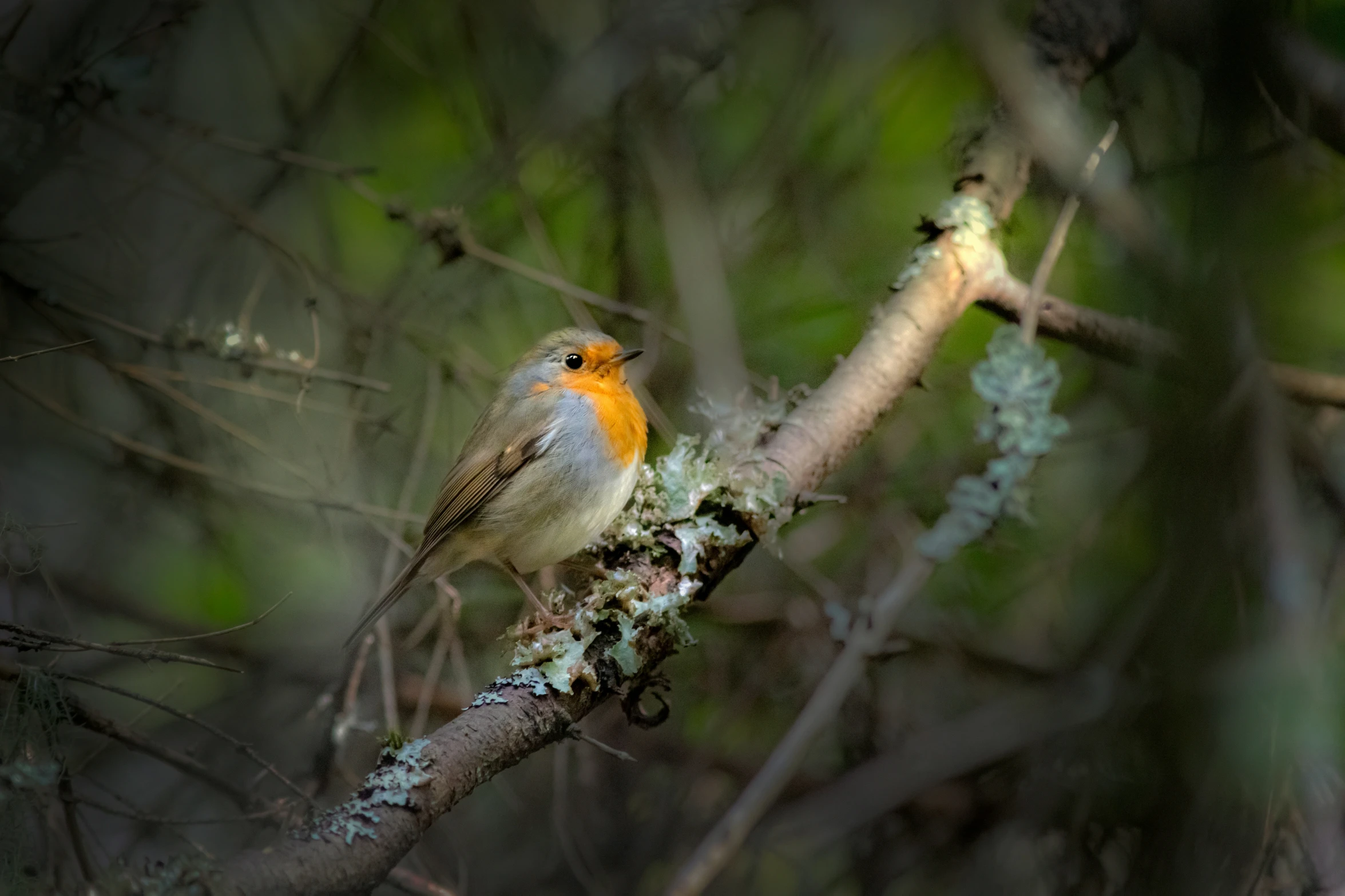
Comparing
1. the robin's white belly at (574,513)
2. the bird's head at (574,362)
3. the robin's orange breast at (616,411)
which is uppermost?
the bird's head at (574,362)

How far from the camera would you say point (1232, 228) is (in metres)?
1.18

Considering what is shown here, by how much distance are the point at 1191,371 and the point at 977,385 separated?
124 cm

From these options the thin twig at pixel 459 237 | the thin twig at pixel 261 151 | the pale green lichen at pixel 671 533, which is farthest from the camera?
the thin twig at pixel 459 237

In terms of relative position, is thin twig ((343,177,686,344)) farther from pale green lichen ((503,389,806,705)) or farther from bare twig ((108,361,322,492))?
bare twig ((108,361,322,492))

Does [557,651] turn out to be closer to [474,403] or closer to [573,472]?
[573,472]

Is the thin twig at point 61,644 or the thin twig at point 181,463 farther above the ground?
the thin twig at point 181,463

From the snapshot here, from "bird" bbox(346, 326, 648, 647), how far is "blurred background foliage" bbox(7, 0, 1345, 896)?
432mm

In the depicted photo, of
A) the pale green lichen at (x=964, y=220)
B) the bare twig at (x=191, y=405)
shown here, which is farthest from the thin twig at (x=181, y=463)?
the pale green lichen at (x=964, y=220)

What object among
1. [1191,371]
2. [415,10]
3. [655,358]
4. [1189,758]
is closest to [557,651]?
[1189,758]

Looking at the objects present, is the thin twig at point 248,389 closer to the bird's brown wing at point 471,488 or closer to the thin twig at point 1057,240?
the bird's brown wing at point 471,488

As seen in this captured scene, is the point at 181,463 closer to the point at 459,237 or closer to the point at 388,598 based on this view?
the point at 388,598

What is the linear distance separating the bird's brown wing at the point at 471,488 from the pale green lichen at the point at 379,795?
3.96 feet

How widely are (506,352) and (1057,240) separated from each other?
6.60ft

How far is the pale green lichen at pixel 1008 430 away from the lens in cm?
226
